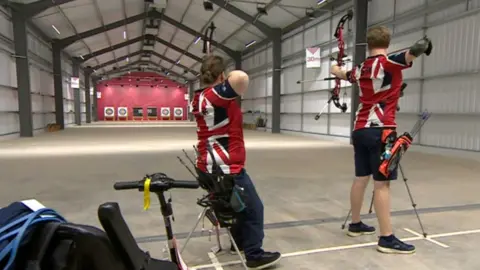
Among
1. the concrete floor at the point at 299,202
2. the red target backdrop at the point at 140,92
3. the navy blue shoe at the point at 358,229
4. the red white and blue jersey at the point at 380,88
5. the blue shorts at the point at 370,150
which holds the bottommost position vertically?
the concrete floor at the point at 299,202

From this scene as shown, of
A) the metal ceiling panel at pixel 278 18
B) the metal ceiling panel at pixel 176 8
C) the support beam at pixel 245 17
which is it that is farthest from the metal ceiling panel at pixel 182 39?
the metal ceiling panel at pixel 278 18

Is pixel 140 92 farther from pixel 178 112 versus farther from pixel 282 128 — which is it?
pixel 282 128

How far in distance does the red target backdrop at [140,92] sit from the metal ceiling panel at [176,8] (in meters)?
17.4

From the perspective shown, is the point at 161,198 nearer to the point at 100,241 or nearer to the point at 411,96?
the point at 100,241

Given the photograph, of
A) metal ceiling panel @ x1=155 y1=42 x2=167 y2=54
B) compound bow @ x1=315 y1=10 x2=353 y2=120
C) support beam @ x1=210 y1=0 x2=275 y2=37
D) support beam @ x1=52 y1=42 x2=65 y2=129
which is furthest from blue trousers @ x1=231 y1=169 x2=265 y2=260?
metal ceiling panel @ x1=155 y1=42 x2=167 y2=54

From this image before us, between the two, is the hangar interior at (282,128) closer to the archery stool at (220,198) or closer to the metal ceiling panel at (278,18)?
the metal ceiling panel at (278,18)

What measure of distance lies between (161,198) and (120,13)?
15.9 meters

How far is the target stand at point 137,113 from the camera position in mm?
33344

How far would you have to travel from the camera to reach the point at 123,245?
84 centimetres

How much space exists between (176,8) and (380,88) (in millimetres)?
14414

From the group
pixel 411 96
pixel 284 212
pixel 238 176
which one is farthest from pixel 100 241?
pixel 411 96

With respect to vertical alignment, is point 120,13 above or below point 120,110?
above

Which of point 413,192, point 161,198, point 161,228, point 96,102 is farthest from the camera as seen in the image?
point 96,102

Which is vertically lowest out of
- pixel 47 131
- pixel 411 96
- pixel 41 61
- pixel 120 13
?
pixel 47 131
